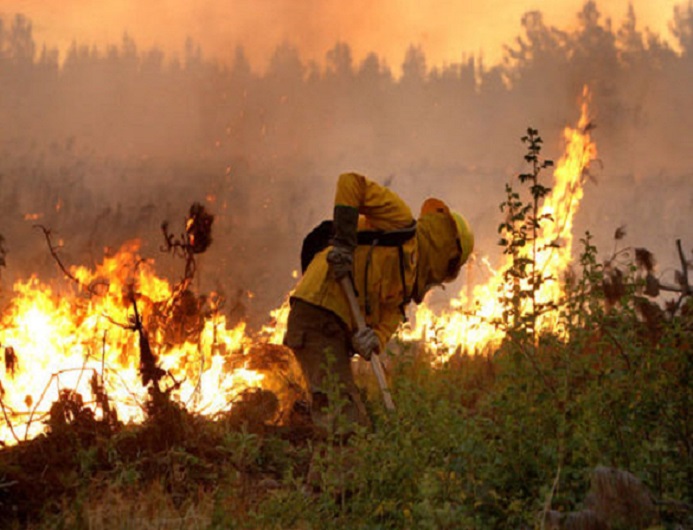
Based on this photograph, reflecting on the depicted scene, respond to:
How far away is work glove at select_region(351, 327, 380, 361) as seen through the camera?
591 centimetres

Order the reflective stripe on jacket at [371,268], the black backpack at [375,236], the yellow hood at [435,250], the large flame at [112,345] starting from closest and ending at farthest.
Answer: the reflective stripe on jacket at [371,268], the black backpack at [375,236], the yellow hood at [435,250], the large flame at [112,345]

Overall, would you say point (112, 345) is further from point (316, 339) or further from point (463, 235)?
point (463, 235)

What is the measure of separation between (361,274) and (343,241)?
269 millimetres

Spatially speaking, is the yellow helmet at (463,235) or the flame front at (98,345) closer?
the yellow helmet at (463,235)

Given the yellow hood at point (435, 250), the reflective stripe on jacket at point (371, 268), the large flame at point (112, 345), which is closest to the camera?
the reflective stripe on jacket at point (371, 268)

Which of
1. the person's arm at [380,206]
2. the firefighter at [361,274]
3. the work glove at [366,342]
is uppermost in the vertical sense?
the person's arm at [380,206]

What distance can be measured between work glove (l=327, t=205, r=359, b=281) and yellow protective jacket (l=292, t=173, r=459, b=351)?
74 millimetres

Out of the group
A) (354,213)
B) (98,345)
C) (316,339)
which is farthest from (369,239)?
(98,345)

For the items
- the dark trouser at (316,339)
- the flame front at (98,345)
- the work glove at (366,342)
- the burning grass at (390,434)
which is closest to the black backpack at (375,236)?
the dark trouser at (316,339)

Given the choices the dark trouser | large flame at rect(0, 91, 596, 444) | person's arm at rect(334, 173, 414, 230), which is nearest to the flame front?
large flame at rect(0, 91, 596, 444)

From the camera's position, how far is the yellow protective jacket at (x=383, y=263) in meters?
6.07

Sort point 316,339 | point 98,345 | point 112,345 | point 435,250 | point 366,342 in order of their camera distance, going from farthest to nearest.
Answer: point 98,345, point 112,345, point 435,250, point 316,339, point 366,342

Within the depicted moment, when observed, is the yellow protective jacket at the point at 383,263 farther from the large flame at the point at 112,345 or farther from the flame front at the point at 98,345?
the flame front at the point at 98,345

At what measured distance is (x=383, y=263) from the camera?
6145 mm
